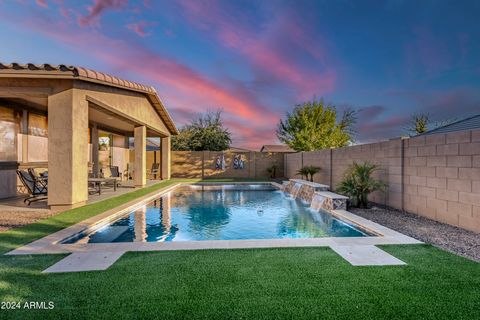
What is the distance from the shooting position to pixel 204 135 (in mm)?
33406

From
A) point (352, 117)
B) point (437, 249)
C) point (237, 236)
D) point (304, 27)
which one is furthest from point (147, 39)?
point (352, 117)

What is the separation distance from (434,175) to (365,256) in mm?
4123

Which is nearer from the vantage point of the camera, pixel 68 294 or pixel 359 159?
pixel 68 294

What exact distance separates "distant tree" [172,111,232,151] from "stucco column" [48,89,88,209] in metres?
25.0

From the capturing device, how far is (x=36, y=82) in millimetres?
7973

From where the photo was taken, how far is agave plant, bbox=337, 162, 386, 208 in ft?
29.4

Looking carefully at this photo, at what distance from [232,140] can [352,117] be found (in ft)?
49.7

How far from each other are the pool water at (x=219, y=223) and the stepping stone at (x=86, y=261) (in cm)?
132

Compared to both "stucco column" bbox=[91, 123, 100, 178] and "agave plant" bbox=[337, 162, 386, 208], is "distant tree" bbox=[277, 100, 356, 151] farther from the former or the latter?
"stucco column" bbox=[91, 123, 100, 178]

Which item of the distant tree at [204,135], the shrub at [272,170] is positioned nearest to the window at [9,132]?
the shrub at [272,170]

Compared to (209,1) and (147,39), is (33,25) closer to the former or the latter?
(147,39)

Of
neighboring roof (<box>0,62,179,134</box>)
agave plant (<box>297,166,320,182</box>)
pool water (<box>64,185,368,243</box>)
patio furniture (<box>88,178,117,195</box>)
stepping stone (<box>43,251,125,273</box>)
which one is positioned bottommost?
pool water (<box>64,185,368,243</box>)

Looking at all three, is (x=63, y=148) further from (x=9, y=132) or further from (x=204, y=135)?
(x=204, y=135)

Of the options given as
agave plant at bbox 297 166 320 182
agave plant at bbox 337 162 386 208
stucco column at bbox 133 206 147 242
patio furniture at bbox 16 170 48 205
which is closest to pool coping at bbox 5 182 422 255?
stucco column at bbox 133 206 147 242
